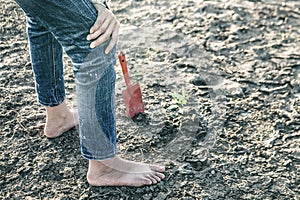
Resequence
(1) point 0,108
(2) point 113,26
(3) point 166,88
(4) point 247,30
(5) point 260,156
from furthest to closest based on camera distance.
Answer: (4) point 247,30, (3) point 166,88, (1) point 0,108, (5) point 260,156, (2) point 113,26

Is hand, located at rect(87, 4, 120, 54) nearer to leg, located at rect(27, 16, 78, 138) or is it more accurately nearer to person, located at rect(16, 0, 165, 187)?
person, located at rect(16, 0, 165, 187)

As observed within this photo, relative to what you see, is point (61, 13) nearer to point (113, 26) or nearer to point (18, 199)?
point (113, 26)

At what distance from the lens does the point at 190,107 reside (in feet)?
8.75

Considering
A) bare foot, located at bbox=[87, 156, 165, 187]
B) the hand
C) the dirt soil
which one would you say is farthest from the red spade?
the hand

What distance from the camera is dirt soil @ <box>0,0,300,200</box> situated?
2.21m

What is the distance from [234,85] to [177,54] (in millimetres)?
425

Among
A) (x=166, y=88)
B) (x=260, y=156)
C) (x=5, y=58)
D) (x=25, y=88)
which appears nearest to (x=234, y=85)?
(x=166, y=88)

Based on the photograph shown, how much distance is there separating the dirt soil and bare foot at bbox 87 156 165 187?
3cm

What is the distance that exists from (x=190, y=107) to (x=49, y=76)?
0.78 metres

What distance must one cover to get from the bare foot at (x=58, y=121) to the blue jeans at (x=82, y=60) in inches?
8.7

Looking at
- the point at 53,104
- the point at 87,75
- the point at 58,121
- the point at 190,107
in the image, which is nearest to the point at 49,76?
the point at 53,104

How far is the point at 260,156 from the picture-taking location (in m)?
2.36

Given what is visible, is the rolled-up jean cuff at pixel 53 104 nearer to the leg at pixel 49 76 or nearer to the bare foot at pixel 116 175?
the leg at pixel 49 76

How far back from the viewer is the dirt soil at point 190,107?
221 centimetres
